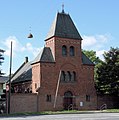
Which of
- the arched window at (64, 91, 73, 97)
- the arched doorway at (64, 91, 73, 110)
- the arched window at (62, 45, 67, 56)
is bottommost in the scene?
the arched doorway at (64, 91, 73, 110)

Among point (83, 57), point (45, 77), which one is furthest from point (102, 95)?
point (45, 77)

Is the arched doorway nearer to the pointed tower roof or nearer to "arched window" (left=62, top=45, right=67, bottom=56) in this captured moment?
"arched window" (left=62, top=45, right=67, bottom=56)

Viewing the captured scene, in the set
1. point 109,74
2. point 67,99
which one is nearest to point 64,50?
point 67,99

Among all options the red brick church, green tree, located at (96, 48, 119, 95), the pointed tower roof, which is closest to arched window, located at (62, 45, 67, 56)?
the red brick church

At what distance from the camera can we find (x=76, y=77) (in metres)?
56.1

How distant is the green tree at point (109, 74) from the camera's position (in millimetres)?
57719

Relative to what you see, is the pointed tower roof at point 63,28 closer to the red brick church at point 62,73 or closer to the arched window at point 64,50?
the red brick church at point 62,73

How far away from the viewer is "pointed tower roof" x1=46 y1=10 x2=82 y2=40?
56.0 metres

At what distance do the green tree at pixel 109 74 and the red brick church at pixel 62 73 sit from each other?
2328mm

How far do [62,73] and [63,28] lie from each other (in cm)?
800

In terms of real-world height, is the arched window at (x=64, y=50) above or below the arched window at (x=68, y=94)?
above

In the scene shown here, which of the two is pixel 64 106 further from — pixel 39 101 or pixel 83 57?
pixel 83 57

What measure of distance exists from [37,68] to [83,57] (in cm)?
949

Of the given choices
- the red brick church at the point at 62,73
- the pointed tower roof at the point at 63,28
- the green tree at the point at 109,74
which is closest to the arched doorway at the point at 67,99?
→ the red brick church at the point at 62,73
